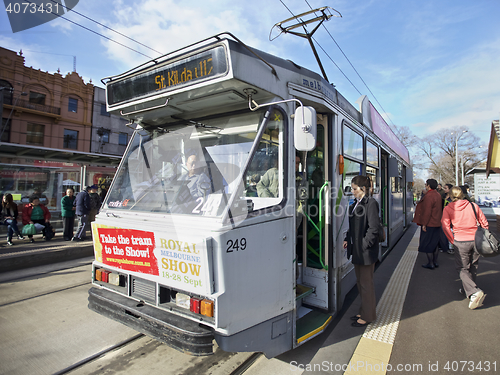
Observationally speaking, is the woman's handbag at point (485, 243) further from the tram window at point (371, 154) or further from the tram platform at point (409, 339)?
the tram window at point (371, 154)

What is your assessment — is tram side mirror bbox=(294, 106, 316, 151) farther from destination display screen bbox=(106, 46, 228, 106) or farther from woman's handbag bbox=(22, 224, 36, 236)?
woman's handbag bbox=(22, 224, 36, 236)

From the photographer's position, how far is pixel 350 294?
4703 millimetres

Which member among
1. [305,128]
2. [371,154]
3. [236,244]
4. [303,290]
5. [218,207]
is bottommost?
[303,290]

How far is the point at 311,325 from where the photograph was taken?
10.5ft

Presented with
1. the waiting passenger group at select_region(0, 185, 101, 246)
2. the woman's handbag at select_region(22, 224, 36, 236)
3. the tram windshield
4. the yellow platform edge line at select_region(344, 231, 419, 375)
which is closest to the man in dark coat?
the waiting passenger group at select_region(0, 185, 101, 246)

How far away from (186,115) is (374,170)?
4096 millimetres

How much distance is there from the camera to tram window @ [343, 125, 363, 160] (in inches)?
159

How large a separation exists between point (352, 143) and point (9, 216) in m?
9.54

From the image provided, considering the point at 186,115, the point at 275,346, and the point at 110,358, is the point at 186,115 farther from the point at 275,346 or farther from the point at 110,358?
the point at 110,358

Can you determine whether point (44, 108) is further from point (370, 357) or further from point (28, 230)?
point (370, 357)

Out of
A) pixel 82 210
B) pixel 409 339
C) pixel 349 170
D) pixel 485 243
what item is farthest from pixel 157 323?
pixel 82 210

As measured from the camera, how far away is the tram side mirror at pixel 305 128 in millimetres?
2617

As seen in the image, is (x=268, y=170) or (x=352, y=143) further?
(x=352, y=143)

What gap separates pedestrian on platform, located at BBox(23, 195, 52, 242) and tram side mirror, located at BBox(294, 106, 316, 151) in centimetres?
934
